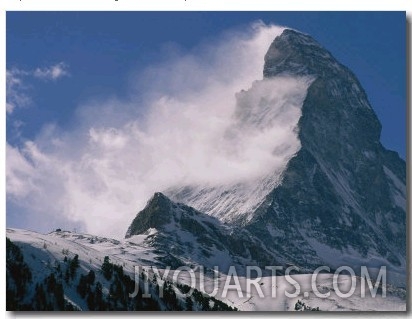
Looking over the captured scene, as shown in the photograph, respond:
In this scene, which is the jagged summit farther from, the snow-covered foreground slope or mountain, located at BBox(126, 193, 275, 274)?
the snow-covered foreground slope

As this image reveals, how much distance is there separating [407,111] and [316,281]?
95645mm

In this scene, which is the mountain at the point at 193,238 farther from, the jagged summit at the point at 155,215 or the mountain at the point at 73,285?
the mountain at the point at 73,285

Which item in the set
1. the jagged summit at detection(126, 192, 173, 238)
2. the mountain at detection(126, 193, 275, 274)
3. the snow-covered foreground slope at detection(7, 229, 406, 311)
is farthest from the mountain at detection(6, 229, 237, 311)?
the jagged summit at detection(126, 192, 173, 238)

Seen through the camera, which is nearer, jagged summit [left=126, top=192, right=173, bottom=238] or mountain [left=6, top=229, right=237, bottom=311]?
mountain [left=6, top=229, right=237, bottom=311]

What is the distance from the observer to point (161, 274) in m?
101

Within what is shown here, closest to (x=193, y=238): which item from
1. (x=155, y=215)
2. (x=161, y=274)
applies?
(x=155, y=215)

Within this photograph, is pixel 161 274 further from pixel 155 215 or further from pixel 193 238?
pixel 155 215

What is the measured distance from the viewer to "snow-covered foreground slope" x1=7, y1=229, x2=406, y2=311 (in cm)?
6475

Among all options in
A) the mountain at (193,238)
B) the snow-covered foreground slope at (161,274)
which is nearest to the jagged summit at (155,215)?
the mountain at (193,238)

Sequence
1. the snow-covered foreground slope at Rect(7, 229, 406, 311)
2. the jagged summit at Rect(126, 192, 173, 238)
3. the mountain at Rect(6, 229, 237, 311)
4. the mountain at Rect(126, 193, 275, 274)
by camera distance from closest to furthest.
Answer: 1. the mountain at Rect(6, 229, 237, 311)
2. the snow-covered foreground slope at Rect(7, 229, 406, 311)
3. the mountain at Rect(126, 193, 275, 274)
4. the jagged summit at Rect(126, 192, 173, 238)

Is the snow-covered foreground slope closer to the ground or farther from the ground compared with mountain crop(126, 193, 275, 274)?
closer to the ground
